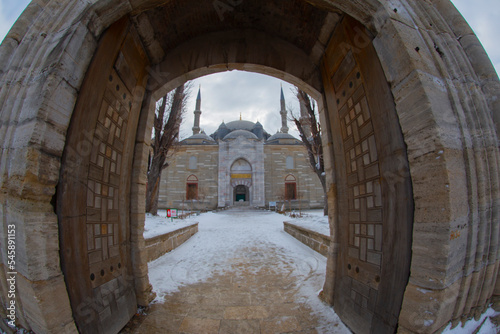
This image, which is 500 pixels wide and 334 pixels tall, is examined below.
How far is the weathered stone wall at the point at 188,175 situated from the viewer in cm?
2297

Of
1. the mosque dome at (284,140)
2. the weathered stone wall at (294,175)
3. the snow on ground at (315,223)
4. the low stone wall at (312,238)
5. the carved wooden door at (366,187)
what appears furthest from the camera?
the mosque dome at (284,140)

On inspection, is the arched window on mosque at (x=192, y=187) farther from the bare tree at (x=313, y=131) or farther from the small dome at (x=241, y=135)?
the bare tree at (x=313, y=131)

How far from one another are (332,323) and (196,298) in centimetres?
173

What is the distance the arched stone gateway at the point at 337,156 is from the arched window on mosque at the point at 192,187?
838 inches

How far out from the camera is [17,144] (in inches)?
52.5

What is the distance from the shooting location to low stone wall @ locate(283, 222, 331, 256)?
15.4 ft

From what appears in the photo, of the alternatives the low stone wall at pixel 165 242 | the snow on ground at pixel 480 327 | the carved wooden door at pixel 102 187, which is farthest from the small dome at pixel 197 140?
the snow on ground at pixel 480 327

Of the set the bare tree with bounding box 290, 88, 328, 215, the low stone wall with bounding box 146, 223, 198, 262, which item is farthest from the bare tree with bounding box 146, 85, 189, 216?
the bare tree with bounding box 290, 88, 328, 215

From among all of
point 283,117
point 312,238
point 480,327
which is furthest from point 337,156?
point 283,117

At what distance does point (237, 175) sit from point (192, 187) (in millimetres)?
5275

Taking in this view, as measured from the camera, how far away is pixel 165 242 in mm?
5055

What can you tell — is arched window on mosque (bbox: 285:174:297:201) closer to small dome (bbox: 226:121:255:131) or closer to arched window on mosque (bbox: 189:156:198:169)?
arched window on mosque (bbox: 189:156:198:169)

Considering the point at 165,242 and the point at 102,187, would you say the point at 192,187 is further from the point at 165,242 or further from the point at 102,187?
the point at 102,187
